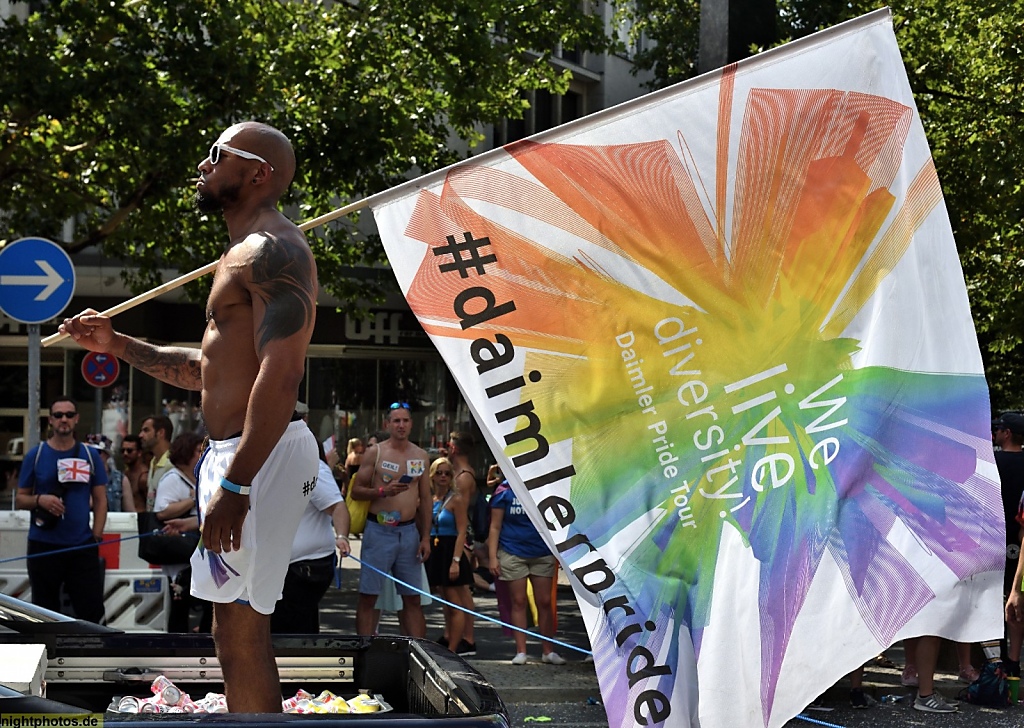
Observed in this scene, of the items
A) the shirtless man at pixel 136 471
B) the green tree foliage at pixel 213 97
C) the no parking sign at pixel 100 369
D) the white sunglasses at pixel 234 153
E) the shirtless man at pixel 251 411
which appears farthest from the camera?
the no parking sign at pixel 100 369

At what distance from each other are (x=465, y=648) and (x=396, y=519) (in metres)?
1.25

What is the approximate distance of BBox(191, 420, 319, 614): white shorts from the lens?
12.6ft

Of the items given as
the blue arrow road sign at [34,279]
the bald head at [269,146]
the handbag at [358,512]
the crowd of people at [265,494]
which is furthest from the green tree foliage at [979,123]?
the bald head at [269,146]

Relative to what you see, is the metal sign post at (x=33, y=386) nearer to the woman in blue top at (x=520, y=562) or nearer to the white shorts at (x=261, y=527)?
the woman in blue top at (x=520, y=562)

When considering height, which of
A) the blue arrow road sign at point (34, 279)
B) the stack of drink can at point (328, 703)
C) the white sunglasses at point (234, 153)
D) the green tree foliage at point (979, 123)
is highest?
the green tree foliage at point (979, 123)

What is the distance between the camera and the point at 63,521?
945cm

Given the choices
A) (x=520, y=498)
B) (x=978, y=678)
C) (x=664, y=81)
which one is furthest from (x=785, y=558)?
(x=664, y=81)

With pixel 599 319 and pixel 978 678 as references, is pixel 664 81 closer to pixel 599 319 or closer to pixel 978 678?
pixel 978 678

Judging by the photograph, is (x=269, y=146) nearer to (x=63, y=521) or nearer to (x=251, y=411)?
(x=251, y=411)

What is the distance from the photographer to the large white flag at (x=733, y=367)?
373 centimetres

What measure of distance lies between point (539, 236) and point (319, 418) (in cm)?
2283

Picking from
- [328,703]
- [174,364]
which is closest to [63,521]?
[174,364]

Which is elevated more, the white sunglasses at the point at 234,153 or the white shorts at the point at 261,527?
the white sunglasses at the point at 234,153

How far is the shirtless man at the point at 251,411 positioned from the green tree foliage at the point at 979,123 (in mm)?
11712
